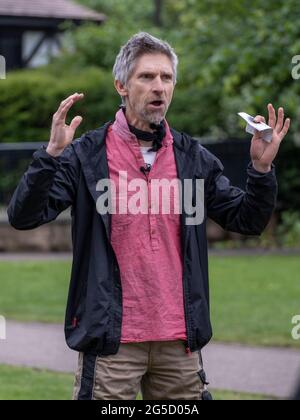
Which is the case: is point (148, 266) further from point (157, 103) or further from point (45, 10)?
point (45, 10)

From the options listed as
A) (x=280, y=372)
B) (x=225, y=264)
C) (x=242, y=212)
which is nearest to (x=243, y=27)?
(x=225, y=264)

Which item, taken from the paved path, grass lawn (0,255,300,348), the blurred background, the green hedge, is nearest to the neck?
the blurred background

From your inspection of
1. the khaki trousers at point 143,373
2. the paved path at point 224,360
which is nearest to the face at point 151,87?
the khaki trousers at point 143,373

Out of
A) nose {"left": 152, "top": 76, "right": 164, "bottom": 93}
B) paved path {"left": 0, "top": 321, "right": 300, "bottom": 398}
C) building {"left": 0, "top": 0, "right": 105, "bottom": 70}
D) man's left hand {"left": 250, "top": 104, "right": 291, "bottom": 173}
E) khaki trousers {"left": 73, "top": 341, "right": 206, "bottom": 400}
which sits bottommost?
paved path {"left": 0, "top": 321, "right": 300, "bottom": 398}

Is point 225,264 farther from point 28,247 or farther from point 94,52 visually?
point 94,52

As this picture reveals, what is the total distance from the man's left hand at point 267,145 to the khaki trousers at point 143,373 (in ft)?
2.47

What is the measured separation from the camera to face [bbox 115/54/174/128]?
397 cm

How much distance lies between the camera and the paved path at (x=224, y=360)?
707 cm

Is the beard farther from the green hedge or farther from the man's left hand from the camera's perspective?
the green hedge

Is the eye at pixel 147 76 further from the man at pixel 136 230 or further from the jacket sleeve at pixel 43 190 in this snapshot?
the jacket sleeve at pixel 43 190

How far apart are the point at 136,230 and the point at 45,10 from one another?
856 inches

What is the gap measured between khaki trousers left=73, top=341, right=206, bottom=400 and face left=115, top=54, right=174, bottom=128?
0.88 meters

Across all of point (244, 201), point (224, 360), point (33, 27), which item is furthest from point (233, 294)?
point (33, 27)
